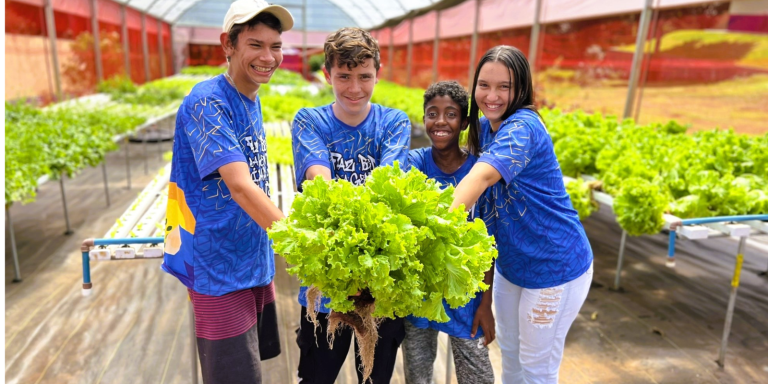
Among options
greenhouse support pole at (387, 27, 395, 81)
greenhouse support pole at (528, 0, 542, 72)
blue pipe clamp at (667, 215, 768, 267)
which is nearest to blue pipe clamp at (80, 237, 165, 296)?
blue pipe clamp at (667, 215, 768, 267)

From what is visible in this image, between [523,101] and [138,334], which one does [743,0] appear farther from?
[138,334]

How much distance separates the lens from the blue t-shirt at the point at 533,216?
6.08 feet

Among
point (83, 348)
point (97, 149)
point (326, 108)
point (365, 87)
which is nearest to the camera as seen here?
point (365, 87)

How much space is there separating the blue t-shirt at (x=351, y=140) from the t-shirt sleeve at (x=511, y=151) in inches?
13.9

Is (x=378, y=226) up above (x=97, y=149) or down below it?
above

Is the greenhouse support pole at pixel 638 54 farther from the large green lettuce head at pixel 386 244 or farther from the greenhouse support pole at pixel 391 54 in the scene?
the greenhouse support pole at pixel 391 54

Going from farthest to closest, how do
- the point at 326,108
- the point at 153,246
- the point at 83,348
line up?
the point at 83,348 < the point at 153,246 < the point at 326,108

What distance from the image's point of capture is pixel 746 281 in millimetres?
4930

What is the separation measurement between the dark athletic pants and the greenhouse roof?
22138 mm

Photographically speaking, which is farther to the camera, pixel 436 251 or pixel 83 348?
pixel 83 348

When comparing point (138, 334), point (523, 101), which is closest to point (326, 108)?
point (523, 101)

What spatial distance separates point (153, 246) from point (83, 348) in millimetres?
1733

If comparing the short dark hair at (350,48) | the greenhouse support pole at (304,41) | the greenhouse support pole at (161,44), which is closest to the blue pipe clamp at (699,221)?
the short dark hair at (350,48)

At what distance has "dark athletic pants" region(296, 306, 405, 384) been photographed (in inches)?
80.6
